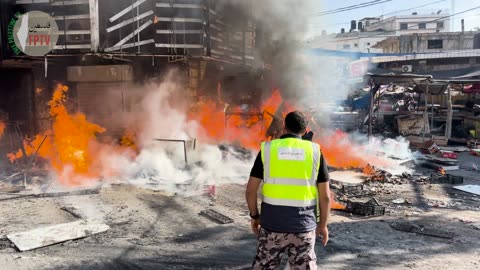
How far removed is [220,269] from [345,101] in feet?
65.1

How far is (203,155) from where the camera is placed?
960 cm

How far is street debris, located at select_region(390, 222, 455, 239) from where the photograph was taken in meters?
5.34

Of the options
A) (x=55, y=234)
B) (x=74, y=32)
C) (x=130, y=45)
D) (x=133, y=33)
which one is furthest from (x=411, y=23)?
(x=55, y=234)

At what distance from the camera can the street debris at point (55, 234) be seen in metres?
4.82

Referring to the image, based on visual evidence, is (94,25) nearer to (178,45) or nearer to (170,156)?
(178,45)

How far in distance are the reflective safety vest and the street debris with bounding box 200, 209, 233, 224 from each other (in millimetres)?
2962

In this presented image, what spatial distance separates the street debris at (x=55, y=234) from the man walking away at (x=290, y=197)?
123 inches

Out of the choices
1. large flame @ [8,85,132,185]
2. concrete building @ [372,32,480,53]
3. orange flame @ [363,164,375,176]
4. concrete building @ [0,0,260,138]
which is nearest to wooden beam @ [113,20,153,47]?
concrete building @ [0,0,260,138]

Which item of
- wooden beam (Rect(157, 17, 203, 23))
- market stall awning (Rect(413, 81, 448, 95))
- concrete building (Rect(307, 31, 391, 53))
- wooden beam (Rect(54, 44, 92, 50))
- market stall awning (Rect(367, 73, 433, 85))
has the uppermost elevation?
concrete building (Rect(307, 31, 391, 53))

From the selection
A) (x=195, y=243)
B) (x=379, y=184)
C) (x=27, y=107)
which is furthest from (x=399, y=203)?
(x=27, y=107)

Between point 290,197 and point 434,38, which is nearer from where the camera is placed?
point 290,197

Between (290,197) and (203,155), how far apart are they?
6823 millimetres

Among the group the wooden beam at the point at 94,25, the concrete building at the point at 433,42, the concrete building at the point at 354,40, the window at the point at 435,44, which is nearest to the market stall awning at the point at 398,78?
the wooden beam at the point at 94,25

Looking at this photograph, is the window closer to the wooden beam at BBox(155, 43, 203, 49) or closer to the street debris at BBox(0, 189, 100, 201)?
the wooden beam at BBox(155, 43, 203, 49)
